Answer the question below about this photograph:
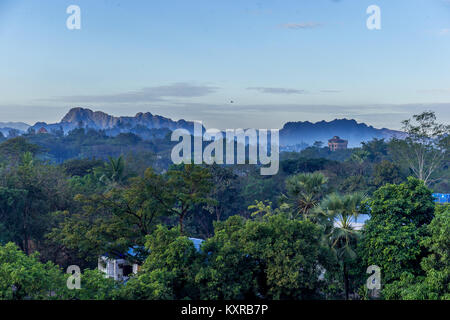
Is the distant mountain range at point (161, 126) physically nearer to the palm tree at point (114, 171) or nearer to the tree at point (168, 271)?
the palm tree at point (114, 171)

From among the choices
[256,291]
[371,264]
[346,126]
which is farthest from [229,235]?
[346,126]

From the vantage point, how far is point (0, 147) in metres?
36.0

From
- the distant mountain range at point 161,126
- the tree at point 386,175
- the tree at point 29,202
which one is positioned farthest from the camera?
the distant mountain range at point 161,126

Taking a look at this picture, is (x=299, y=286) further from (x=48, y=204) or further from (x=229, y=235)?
(x=48, y=204)

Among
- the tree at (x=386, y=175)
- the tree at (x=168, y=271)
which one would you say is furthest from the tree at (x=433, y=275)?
the tree at (x=386, y=175)

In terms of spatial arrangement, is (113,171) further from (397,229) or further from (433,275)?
(433,275)

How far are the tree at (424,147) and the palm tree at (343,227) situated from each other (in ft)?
72.2

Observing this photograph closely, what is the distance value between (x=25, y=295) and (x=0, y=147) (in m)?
30.1

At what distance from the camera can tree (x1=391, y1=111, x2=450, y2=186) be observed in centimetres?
3203

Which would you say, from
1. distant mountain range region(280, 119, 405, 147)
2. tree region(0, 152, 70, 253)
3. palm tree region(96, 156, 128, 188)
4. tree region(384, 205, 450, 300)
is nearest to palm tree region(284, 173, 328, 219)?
tree region(384, 205, 450, 300)

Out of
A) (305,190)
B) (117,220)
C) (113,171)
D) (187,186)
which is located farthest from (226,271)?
(113,171)

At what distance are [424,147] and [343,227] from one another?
76.8 ft

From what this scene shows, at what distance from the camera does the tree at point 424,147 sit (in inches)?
1261

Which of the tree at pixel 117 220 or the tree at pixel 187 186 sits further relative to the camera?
the tree at pixel 187 186
